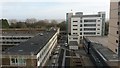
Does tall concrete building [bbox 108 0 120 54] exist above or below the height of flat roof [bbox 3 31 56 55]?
above

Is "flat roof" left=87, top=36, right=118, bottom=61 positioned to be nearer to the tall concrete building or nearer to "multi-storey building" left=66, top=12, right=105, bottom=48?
the tall concrete building

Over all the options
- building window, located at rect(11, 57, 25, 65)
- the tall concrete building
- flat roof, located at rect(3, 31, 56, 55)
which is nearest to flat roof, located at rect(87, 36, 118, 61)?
the tall concrete building

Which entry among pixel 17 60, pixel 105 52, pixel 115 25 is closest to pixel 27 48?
pixel 17 60

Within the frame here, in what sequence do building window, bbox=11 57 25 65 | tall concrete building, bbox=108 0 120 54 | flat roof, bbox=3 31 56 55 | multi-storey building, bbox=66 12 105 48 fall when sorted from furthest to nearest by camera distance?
multi-storey building, bbox=66 12 105 48 → tall concrete building, bbox=108 0 120 54 → flat roof, bbox=3 31 56 55 → building window, bbox=11 57 25 65

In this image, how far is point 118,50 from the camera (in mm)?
4039

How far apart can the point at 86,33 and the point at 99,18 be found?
995 mm

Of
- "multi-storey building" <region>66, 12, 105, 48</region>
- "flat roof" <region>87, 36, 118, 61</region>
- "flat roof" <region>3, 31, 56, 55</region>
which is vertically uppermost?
"multi-storey building" <region>66, 12, 105, 48</region>


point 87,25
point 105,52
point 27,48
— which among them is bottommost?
point 105,52

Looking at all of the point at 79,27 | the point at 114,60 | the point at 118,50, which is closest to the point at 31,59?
the point at 114,60

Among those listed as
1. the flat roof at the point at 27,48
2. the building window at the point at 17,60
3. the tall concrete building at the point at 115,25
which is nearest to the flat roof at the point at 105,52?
the tall concrete building at the point at 115,25

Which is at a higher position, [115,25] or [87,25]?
[115,25]

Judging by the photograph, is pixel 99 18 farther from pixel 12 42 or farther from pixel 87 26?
pixel 12 42

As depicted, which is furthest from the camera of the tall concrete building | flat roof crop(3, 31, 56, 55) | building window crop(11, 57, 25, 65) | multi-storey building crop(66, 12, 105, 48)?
multi-storey building crop(66, 12, 105, 48)

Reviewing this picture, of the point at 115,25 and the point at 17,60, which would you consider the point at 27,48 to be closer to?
the point at 17,60
